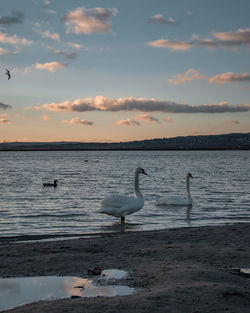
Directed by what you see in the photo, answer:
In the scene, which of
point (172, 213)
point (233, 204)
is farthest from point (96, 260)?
point (233, 204)

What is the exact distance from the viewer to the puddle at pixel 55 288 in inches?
254

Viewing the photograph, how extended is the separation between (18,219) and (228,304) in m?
12.4

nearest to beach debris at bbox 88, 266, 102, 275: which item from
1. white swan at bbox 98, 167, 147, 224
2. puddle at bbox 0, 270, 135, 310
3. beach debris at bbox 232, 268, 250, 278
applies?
puddle at bbox 0, 270, 135, 310

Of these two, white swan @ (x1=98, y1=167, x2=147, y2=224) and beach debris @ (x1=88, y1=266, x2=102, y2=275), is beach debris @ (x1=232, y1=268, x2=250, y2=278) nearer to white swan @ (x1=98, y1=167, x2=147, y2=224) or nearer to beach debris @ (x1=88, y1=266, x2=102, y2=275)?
beach debris @ (x1=88, y1=266, x2=102, y2=275)

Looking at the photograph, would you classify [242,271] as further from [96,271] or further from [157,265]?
[96,271]

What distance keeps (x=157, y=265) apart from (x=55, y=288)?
6.87 feet

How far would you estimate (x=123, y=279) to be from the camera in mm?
7254

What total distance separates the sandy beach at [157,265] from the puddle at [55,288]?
0.88ft

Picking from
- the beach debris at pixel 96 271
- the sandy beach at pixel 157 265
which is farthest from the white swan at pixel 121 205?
the beach debris at pixel 96 271

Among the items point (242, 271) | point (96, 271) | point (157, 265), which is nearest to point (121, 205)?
point (157, 265)

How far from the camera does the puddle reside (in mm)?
6463

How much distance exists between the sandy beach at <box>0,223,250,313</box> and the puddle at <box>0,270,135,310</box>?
0.88 feet

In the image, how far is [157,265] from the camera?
8.06m

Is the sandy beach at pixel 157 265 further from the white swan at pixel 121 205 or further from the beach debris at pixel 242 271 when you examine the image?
the white swan at pixel 121 205
